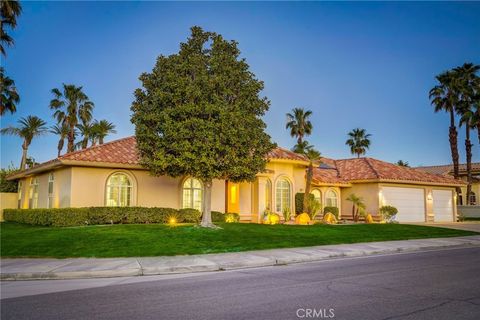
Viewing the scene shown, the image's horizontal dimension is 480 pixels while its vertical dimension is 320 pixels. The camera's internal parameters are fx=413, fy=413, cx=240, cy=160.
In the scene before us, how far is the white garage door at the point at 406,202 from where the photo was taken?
3353cm

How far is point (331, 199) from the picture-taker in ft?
112

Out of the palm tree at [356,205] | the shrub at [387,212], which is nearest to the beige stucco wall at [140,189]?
the palm tree at [356,205]

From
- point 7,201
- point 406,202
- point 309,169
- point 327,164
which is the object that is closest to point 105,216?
point 309,169

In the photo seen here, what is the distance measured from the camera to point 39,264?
35.9ft

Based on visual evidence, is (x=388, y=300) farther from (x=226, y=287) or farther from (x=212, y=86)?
(x=212, y=86)

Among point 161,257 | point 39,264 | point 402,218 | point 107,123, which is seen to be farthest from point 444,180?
point 107,123

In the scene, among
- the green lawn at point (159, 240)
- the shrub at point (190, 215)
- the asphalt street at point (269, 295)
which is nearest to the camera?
the asphalt street at point (269, 295)

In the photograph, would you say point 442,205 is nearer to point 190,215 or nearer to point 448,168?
point 190,215

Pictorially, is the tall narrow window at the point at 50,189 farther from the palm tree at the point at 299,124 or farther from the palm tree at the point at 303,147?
the palm tree at the point at 299,124

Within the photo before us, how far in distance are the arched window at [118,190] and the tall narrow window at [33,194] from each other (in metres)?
7.90

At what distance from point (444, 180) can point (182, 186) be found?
2532cm

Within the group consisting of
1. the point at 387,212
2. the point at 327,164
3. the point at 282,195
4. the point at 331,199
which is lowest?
the point at 387,212

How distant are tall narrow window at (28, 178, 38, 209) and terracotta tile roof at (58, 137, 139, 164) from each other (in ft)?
24.0

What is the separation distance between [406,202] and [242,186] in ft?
51.5
